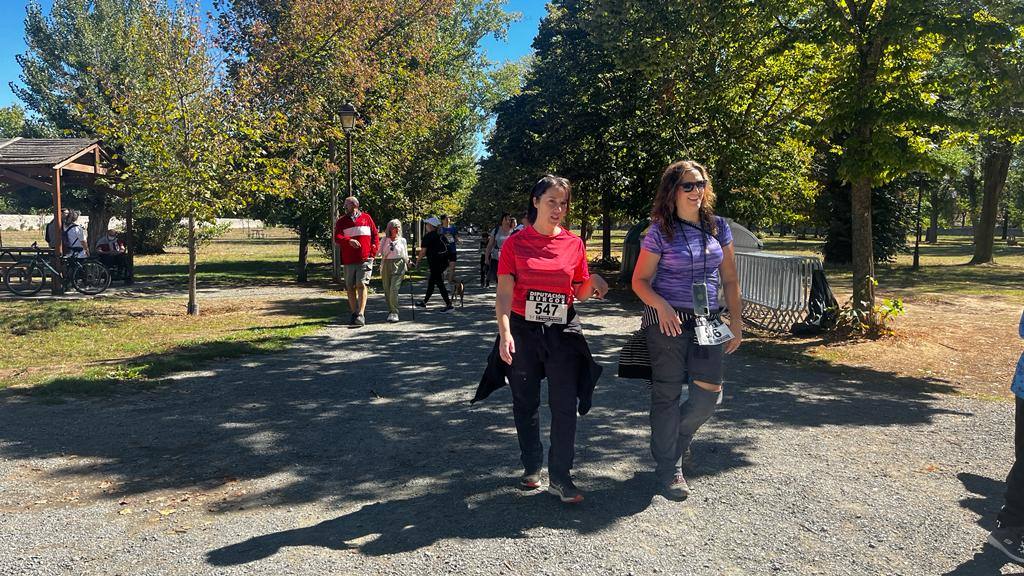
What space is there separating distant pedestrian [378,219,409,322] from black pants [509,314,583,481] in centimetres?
780

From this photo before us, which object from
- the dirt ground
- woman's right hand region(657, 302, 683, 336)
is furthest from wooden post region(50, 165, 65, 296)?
woman's right hand region(657, 302, 683, 336)

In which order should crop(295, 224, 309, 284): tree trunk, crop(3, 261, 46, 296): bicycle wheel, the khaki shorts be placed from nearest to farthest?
the khaki shorts
crop(3, 261, 46, 296): bicycle wheel
crop(295, 224, 309, 284): tree trunk

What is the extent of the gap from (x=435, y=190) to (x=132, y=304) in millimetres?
13431

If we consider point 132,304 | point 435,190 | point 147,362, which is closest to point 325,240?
point 435,190

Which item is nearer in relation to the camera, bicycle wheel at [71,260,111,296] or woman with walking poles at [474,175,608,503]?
woman with walking poles at [474,175,608,503]

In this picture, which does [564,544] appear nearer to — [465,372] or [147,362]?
[465,372]

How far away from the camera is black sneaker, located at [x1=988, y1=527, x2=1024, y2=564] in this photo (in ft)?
11.2

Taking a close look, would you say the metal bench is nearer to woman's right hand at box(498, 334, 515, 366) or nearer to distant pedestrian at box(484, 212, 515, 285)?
distant pedestrian at box(484, 212, 515, 285)

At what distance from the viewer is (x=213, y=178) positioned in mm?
12445

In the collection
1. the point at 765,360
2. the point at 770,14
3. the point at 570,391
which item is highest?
the point at 770,14

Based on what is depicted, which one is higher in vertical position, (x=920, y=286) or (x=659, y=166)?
(x=659, y=166)

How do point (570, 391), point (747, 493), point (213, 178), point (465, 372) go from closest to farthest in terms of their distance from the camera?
point (570, 391) < point (747, 493) < point (465, 372) < point (213, 178)

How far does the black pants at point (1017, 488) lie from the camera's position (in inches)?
135

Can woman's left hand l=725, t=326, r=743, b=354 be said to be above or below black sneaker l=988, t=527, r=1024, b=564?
above
